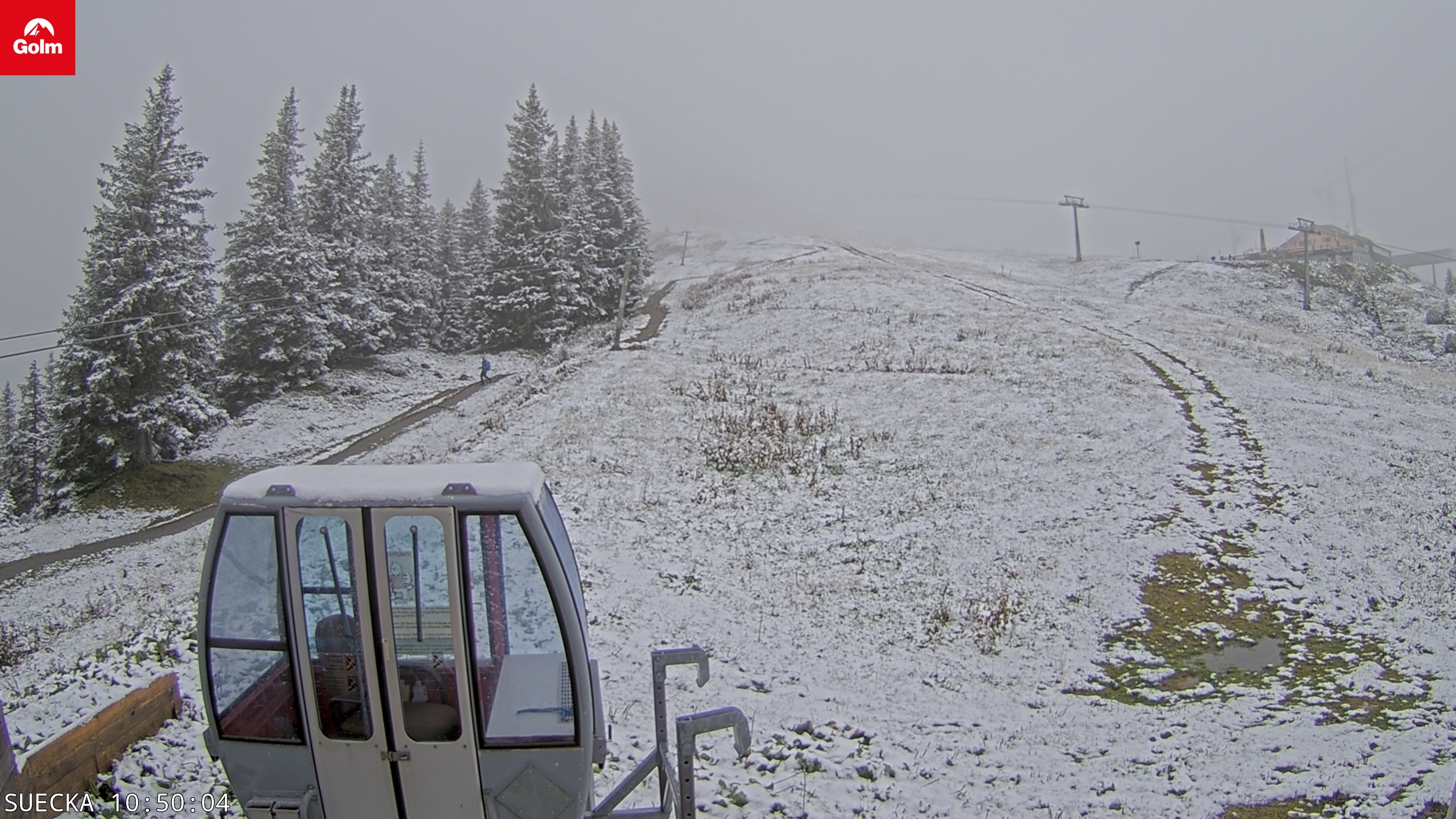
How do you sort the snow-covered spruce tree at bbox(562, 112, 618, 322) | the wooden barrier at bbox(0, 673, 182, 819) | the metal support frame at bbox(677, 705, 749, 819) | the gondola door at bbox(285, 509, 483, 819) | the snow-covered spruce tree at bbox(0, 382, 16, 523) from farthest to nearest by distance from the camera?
the snow-covered spruce tree at bbox(562, 112, 618, 322), the snow-covered spruce tree at bbox(0, 382, 16, 523), the wooden barrier at bbox(0, 673, 182, 819), the gondola door at bbox(285, 509, 483, 819), the metal support frame at bbox(677, 705, 749, 819)

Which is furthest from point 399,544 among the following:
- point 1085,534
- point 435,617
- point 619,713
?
point 1085,534

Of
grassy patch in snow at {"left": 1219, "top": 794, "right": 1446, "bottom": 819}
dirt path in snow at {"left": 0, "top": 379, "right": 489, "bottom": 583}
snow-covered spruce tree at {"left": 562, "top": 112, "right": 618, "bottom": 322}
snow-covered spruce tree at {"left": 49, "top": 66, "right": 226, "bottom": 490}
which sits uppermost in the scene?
snow-covered spruce tree at {"left": 562, "top": 112, "right": 618, "bottom": 322}

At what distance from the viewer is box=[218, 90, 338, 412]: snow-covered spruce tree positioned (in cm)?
3875

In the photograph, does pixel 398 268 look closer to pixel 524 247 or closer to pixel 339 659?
pixel 524 247

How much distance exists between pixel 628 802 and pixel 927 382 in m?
22.1

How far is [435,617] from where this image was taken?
510cm

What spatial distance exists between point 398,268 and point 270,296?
1160 cm

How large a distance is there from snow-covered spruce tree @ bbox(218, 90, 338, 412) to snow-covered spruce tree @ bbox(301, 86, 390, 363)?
205cm

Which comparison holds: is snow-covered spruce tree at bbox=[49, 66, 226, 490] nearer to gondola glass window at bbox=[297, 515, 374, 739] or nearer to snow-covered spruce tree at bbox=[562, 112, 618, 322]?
snow-covered spruce tree at bbox=[562, 112, 618, 322]

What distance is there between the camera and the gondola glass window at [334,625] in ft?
16.4

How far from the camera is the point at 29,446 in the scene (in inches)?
1832

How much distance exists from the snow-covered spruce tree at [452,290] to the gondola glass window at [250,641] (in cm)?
4951

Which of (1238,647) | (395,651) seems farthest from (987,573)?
(395,651)

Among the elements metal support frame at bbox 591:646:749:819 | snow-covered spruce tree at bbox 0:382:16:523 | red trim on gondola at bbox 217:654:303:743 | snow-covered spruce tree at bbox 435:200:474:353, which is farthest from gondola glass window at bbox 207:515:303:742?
snow-covered spruce tree at bbox 435:200:474:353
